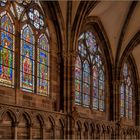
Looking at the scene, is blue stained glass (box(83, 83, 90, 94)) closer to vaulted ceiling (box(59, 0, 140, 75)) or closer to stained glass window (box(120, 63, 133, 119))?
vaulted ceiling (box(59, 0, 140, 75))

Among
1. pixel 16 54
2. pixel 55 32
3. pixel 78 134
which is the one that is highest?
pixel 55 32

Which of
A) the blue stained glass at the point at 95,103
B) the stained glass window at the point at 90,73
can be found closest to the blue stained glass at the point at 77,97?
the stained glass window at the point at 90,73

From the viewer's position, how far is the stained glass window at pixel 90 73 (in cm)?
2225

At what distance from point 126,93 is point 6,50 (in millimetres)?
15265

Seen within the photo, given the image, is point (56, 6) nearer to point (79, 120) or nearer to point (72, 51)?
point (72, 51)

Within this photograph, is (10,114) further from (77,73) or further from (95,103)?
(95,103)

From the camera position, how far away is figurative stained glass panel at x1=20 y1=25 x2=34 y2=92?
55.4 ft

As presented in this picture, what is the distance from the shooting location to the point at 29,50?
691 inches

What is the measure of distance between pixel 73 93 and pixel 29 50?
3729 mm

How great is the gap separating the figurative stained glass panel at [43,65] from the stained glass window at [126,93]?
1042 centimetres

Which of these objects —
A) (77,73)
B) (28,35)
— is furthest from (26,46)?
(77,73)

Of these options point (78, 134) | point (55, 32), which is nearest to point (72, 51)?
point (55, 32)

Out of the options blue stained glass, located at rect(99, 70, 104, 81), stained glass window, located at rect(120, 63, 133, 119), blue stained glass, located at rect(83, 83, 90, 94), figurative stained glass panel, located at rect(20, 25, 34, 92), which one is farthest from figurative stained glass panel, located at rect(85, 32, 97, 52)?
figurative stained glass panel, located at rect(20, 25, 34, 92)

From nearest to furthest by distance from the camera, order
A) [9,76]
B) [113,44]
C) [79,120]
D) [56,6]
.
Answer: [9,76] < [56,6] < [79,120] < [113,44]
